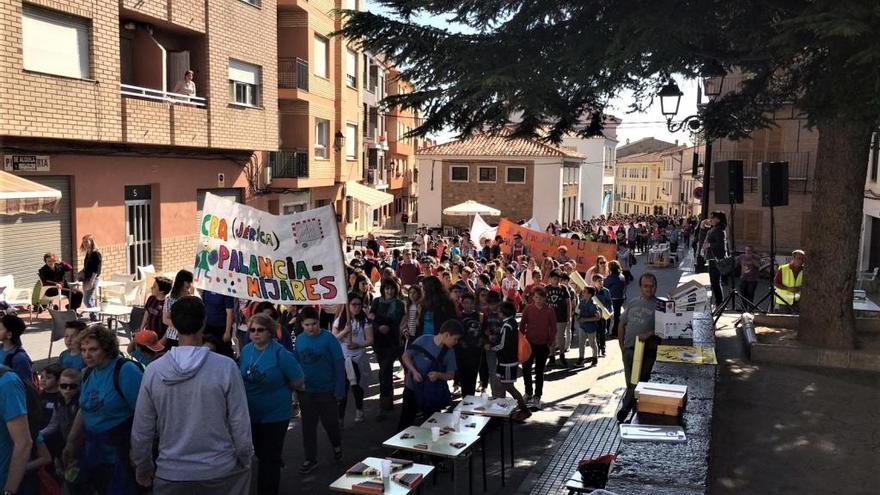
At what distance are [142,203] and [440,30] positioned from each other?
11565mm

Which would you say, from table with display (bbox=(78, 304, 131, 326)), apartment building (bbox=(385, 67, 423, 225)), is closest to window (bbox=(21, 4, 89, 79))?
table with display (bbox=(78, 304, 131, 326))

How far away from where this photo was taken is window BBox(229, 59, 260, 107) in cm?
2103

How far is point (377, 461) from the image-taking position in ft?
18.7

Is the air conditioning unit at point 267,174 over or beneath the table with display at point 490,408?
over

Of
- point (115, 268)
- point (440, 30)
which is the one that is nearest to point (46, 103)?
point (115, 268)

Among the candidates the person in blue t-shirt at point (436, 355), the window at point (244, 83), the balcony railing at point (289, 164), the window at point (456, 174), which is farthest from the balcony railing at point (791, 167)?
the person in blue t-shirt at point (436, 355)

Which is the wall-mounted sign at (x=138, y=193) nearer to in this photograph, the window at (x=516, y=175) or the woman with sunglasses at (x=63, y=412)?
the woman with sunglasses at (x=63, y=412)

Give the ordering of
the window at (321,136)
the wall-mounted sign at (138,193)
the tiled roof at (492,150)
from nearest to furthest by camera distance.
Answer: the wall-mounted sign at (138,193) < the window at (321,136) < the tiled roof at (492,150)

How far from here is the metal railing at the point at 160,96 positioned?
16.7 meters

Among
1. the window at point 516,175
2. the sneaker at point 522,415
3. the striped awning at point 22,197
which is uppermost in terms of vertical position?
the window at point 516,175

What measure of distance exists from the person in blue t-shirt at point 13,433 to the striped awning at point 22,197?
7539mm

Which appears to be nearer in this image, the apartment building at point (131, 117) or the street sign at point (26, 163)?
the street sign at point (26, 163)

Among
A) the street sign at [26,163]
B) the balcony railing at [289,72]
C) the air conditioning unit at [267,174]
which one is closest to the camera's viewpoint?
the street sign at [26,163]

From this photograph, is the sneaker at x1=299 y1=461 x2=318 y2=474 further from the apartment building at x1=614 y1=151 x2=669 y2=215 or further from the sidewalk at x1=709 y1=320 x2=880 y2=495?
the apartment building at x1=614 y1=151 x2=669 y2=215
